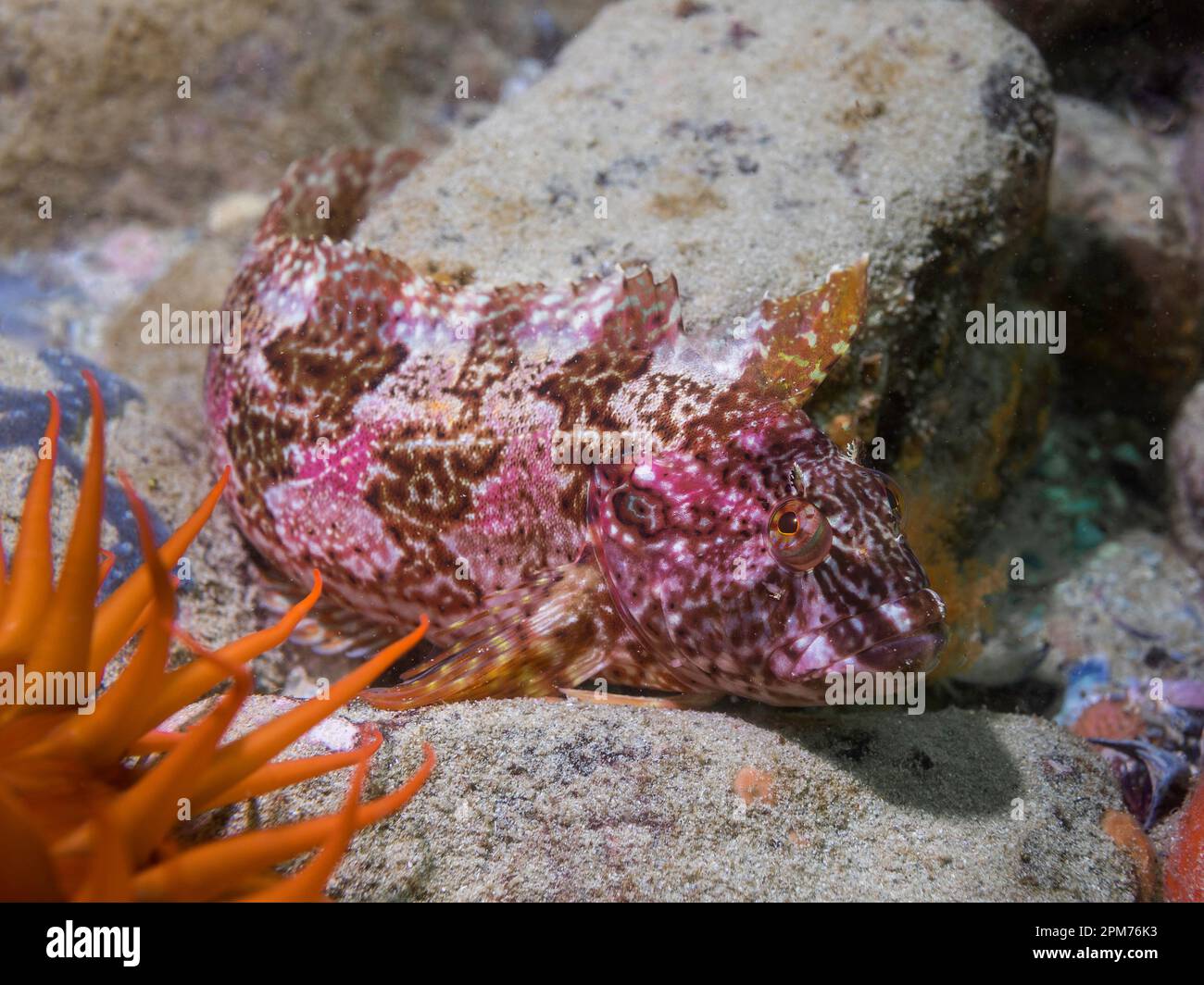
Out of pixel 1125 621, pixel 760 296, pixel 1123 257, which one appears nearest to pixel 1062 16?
pixel 1123 257
